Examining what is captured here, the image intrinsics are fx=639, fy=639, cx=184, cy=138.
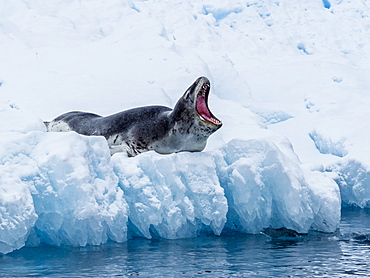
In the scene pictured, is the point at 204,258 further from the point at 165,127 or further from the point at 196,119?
the point at 165,127

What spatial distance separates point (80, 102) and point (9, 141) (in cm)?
631

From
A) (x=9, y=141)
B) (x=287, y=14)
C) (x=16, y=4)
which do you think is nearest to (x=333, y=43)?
(x=287, y=14)

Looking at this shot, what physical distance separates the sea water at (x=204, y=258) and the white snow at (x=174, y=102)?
0.84 ft

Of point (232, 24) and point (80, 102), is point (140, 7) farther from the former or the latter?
point (80, 102)

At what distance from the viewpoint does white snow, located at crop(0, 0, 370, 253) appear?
6465mm

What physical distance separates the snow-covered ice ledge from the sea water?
23 cm

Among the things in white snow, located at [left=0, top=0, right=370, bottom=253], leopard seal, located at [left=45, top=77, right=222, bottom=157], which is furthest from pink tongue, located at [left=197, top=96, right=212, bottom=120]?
white snow, located at [left=0, top=0, right=370, bottom=253]

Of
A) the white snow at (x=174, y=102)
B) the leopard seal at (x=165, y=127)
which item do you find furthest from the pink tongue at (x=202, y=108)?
the white snow at (x=174, y=102)

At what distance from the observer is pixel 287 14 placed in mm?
25531

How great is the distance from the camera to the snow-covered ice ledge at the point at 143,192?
6.26 m

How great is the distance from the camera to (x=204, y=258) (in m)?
6.21

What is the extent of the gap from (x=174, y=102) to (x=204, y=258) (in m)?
7.66

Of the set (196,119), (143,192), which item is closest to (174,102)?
(196,119)

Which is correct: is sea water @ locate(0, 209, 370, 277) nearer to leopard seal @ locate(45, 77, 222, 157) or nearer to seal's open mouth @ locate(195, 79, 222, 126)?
leopard seal @ locate(45, 77, 222, 157)
